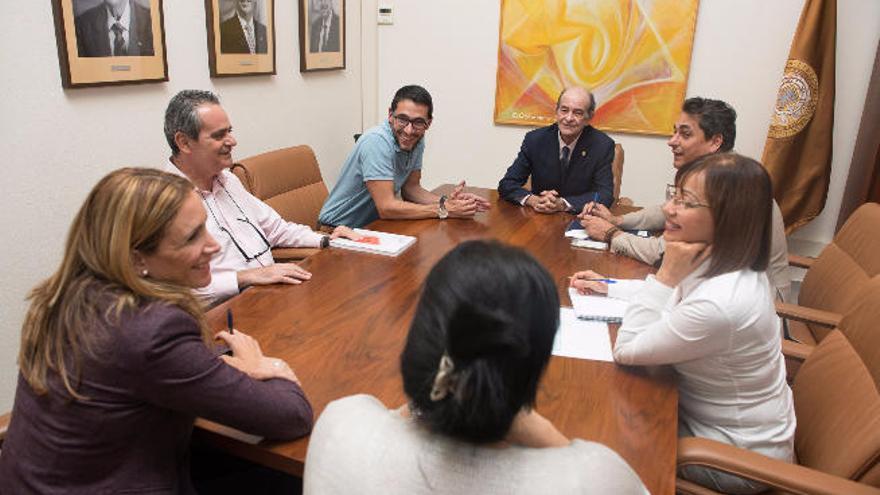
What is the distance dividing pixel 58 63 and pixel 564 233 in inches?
80.3

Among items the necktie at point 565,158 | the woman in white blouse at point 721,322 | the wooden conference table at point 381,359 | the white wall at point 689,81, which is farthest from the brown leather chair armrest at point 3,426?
the white wall at point 689,81

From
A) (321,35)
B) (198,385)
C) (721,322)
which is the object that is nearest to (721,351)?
(721,322)

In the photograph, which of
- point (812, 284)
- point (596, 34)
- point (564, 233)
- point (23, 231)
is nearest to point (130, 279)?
point (23, 231)

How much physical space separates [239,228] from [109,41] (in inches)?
35.9

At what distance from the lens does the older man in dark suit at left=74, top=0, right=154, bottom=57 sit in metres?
2.25

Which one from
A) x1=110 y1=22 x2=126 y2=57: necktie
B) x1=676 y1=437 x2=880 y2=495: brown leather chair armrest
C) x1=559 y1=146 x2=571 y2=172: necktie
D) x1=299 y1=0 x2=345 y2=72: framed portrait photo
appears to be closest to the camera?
x1=676 y1=437 x2=880 y2=495: brown leather chair armrest

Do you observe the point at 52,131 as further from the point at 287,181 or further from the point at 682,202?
the point at 682,202

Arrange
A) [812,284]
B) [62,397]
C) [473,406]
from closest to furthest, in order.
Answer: [473,406] → [62,397] → [812,284]

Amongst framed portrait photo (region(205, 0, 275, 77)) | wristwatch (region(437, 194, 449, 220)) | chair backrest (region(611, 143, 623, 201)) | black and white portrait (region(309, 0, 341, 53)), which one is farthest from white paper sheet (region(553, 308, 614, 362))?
black and white portrait (region(309, 0, 341, 53))

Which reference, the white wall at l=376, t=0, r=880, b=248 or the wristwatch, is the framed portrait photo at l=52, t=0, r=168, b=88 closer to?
the wristwatch

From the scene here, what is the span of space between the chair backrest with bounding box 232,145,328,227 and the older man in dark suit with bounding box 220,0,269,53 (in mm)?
601

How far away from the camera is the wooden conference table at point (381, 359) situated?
1.16m

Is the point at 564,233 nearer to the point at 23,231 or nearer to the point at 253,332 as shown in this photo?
the point at 253,332

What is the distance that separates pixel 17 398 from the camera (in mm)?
1105
